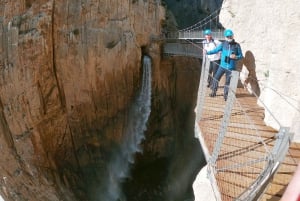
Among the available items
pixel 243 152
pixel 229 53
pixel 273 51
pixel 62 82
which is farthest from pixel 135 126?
pixel 243 152

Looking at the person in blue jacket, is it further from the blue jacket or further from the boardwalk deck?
the boardwalk deck

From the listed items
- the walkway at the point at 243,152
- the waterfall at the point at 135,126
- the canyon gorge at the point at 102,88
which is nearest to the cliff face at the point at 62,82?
the canyon gorge at the point at 102,88

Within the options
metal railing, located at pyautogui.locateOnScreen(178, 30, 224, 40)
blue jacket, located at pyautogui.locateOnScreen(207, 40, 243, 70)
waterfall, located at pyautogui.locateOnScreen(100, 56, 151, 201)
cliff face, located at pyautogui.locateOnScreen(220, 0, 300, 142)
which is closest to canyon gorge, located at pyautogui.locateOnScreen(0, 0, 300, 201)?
cliff face, located at pyautogui.locateOnScreen(220, 0, 300, 142)

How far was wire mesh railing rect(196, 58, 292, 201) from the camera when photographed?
338 centimetres

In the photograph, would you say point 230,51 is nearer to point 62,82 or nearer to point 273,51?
point 273,51

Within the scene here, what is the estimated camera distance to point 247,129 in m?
5.00

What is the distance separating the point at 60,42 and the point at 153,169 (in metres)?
5.68

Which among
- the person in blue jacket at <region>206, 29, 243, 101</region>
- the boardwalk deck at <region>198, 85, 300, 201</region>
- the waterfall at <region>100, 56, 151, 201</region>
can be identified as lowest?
the waterfall at <region>100, 56, 151, 201</region>

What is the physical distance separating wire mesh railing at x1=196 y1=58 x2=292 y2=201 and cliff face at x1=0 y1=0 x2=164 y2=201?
14.8 feet

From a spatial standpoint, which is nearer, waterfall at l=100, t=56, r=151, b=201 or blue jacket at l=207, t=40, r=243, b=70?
blue jacket at l=207, t=40, r=243, b=70

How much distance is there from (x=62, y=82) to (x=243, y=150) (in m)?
5.87

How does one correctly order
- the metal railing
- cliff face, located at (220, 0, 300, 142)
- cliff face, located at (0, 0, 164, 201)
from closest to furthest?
cliff face, located at (220, 0, 300, 142) → cliff face, located at (0, 0, 164, 201) → the metal railing

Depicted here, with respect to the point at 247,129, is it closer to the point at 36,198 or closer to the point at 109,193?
the point at 36,198

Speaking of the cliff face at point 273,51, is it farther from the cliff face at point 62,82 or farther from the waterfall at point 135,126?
the waterfall at point 135,126
